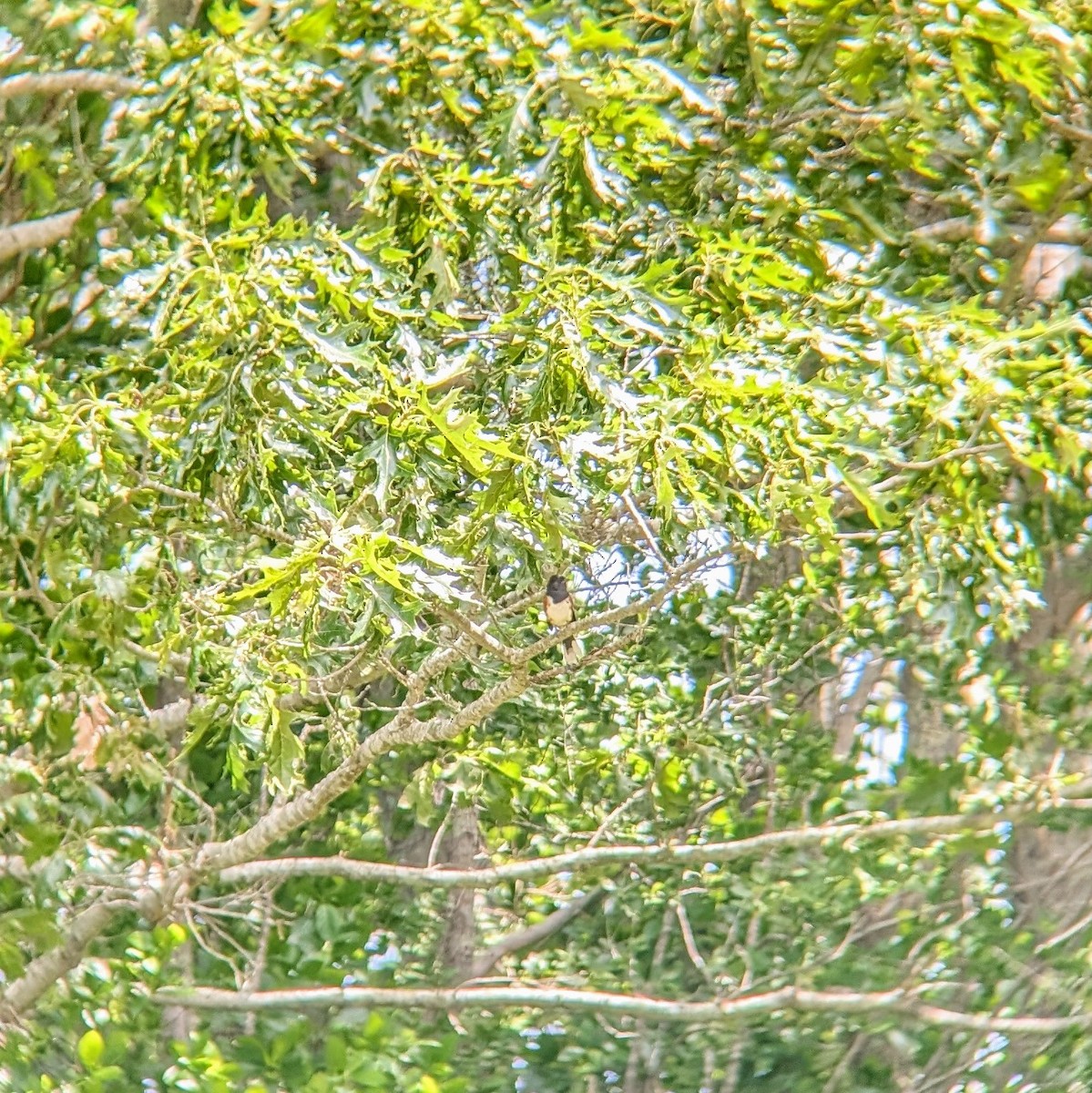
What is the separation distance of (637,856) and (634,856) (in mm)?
11

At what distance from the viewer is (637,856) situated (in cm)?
354

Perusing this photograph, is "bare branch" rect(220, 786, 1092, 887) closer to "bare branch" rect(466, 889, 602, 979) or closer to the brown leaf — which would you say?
"bare branch" rect(466, 889, 602, 979)

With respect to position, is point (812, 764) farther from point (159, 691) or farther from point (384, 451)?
point (384, 451)

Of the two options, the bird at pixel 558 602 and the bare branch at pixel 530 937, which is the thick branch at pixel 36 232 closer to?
the bird at pixel 558 602

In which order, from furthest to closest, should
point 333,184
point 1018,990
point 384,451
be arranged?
1. point 1018,990
2. point 333,184
3. point 384,451

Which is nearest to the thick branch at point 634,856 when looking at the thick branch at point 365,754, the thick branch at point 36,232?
the thick branch at point 365,754

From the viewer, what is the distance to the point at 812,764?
3.72 metres

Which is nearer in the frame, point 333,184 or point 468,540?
point 468,540

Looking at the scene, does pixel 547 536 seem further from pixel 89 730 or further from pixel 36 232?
pixel 89 730

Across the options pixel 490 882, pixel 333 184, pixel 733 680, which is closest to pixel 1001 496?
pixel 733 680

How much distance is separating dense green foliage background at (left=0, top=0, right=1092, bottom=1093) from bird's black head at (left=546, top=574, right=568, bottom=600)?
9 centimetres

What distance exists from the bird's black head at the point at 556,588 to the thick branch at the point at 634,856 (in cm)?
133

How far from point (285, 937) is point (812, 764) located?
1.50m

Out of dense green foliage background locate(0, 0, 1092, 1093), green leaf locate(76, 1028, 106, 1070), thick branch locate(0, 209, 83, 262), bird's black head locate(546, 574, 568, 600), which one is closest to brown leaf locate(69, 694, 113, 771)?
dense green foliage background locate(0, 0, 1092, 1093)
